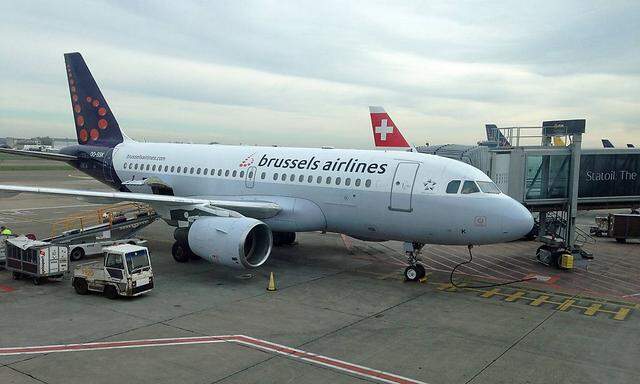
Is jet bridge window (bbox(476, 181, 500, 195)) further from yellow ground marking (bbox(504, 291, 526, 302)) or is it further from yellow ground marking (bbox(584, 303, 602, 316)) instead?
yellow ground marking (bbox(584, 303, 602, 316))

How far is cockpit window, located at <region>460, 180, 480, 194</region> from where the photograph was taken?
17453 mm

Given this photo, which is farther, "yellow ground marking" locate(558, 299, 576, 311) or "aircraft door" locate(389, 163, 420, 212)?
"aircraft door" locate(389, 163, 420, 212)

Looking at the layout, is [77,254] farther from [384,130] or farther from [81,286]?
[384,130]

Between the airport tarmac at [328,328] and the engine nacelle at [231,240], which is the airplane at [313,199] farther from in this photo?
the airport tarmac at [328,328]

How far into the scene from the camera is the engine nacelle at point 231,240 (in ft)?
56.5

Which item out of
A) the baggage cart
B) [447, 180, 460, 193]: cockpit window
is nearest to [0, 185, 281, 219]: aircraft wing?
the baggage cart

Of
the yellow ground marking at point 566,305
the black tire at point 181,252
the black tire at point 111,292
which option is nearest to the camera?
the black tire at point 111,292

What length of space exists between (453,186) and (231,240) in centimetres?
751

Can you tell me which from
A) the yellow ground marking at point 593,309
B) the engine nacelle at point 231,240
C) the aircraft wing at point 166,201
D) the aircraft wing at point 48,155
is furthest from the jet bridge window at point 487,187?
the aircraft wing at point 48,155

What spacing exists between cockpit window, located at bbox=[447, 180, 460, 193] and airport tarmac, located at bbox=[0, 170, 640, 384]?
3.29 metres

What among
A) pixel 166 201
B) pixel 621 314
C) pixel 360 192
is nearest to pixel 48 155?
pixel 166 201

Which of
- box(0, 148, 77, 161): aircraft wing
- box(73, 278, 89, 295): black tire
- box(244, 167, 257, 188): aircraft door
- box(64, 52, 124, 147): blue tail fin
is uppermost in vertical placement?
box(64, 52, 124, 147): blue tail fin

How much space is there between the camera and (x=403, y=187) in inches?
722

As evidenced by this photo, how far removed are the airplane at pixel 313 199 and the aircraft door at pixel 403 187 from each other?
35mm
